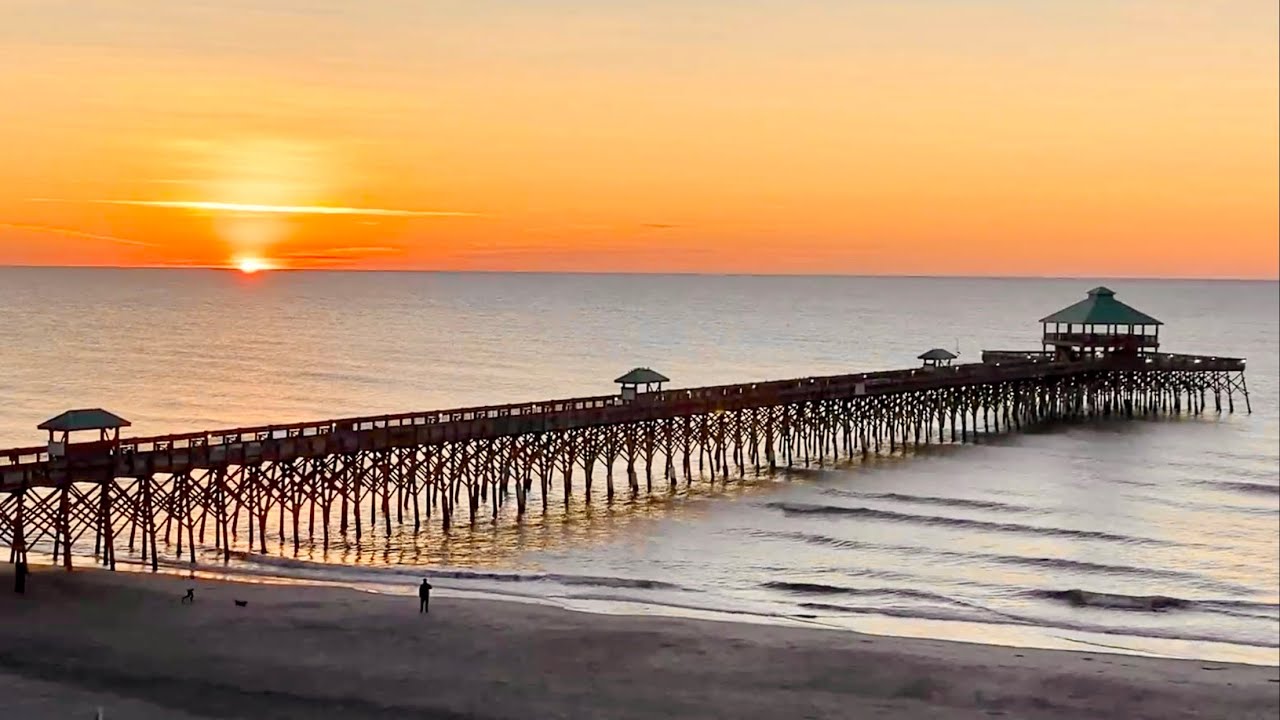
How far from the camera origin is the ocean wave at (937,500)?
155 feet

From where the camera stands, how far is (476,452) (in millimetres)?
43312

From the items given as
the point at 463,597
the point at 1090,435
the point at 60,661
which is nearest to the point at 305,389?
the point at 1090,435

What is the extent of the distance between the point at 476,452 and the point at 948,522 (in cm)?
1516

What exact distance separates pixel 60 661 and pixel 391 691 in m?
5.93

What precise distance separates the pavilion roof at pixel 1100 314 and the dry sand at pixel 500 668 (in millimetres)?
51047

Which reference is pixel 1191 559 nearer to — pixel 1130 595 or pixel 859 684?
pixel 1130 595

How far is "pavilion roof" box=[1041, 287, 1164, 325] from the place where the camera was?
7594 centimetres

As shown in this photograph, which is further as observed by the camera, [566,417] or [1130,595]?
[566,417]

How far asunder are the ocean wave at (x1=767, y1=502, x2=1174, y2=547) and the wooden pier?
474cm

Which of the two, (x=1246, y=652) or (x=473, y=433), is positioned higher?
(x=473, y=433)

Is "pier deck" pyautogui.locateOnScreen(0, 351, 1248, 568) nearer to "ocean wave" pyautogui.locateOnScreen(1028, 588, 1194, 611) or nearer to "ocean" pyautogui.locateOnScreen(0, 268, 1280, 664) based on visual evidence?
"ocean" pyautogui.locateOnScreen(0, 268, 1280, 664)

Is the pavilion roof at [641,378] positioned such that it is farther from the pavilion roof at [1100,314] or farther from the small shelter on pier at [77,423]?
the pavilion roof at [1100,314]

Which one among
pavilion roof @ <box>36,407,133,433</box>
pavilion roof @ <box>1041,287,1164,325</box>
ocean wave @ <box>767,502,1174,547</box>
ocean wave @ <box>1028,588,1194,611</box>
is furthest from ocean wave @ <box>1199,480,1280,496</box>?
pavilion roof @ <box>36,407,133,433</box>

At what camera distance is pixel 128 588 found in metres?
29.2
